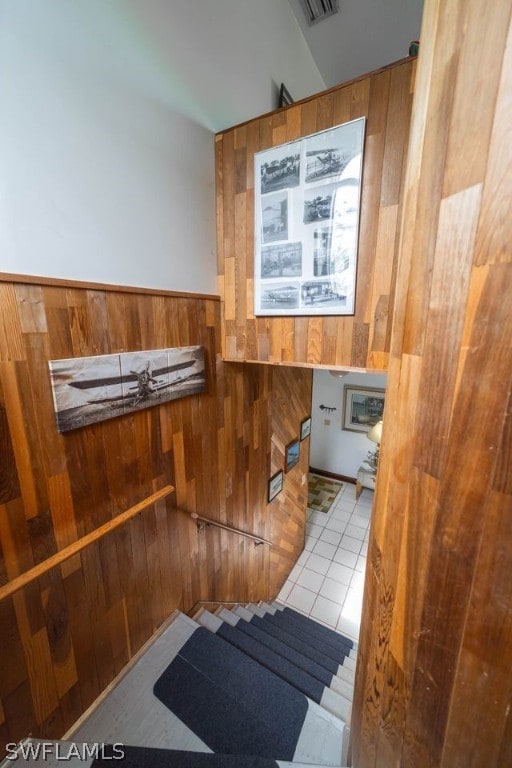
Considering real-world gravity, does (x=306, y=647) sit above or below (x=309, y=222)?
below

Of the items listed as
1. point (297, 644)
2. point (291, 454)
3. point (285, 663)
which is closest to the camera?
point (285, 663)

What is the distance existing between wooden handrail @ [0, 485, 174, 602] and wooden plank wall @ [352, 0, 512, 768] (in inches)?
49.3

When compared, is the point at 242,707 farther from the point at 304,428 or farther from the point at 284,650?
the point at 304,428

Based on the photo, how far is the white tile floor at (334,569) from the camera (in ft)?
11.0

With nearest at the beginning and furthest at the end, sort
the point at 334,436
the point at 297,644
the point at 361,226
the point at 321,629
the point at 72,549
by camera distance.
Result: the point at 72,549
the point at 361,226
the point at 297,644
the point at 321,629
the point at 334,436

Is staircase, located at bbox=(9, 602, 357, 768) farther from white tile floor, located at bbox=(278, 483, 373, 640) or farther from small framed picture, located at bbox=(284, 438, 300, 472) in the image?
small framed picture, located at bbox=(284, 438, 300, 472)

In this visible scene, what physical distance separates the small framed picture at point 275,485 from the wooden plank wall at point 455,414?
2.32 m

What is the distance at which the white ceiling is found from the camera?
7.48 feet

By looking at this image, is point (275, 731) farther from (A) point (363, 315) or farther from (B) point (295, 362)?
(A) point (363, 315)

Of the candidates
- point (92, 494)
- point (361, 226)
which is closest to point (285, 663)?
point (92, 494)

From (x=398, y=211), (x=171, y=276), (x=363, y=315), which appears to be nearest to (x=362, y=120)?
(x=398, y=211)

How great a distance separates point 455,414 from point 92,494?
147cm

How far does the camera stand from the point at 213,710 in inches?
57.5

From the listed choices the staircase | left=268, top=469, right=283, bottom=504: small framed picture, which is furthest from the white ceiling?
the staircase
